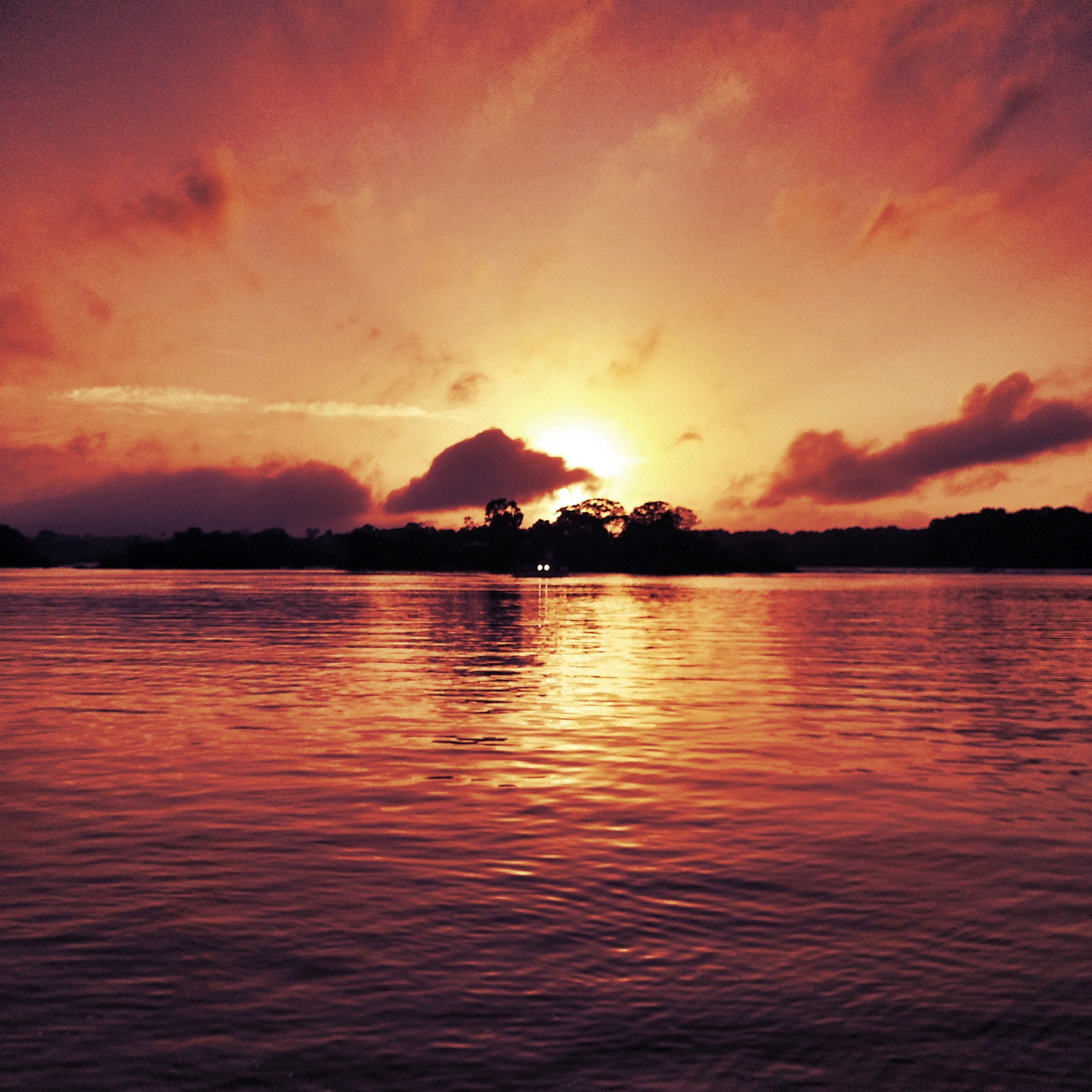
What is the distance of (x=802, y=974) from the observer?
983 cm

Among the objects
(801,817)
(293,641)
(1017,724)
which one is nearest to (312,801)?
(801,817)

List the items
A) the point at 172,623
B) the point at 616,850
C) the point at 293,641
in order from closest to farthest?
the point at 616,850 < the point at 293,641 < the point at 172,623

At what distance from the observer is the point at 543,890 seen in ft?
41.8

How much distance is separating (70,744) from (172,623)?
169ft

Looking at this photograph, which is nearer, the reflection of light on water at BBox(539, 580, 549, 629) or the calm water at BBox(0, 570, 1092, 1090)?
the calm water at BBox(0, 570, 1092, 1090)

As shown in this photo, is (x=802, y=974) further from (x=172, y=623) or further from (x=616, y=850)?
(x=172, y=623)

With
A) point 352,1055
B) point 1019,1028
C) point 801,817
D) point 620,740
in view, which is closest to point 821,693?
point 620,740

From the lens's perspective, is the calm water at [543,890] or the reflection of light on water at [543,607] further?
the reflection of light on water at [543,607]

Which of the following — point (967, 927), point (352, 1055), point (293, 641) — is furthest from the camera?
point (293, 641)

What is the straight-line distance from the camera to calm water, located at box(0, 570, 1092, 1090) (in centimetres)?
832

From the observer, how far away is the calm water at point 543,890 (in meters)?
8.32

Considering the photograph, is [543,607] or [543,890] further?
[543,607]

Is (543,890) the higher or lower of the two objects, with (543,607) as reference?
lower

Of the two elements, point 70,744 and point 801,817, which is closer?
point 801,817
